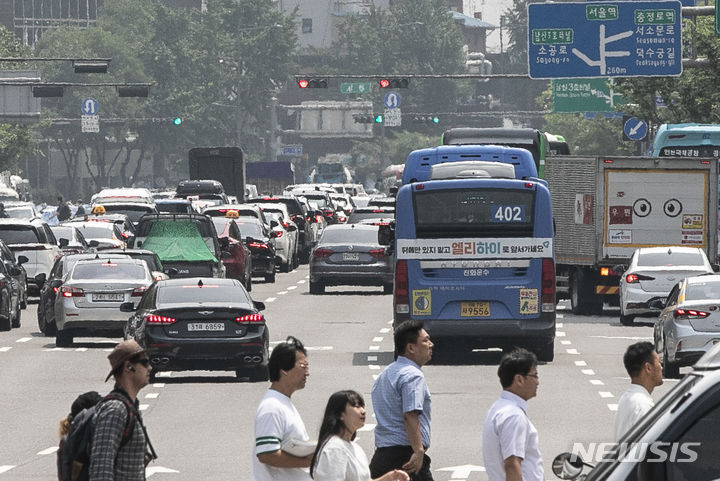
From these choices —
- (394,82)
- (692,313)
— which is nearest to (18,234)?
(692,313)

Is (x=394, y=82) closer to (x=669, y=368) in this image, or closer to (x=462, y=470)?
(x=669, y=368)

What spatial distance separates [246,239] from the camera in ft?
156

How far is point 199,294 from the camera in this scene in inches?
981

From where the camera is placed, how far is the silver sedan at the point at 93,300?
98.1 feet

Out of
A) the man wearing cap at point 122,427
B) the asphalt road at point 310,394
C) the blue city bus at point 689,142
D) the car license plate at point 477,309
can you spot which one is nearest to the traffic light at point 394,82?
the blue city bus at point 689,142

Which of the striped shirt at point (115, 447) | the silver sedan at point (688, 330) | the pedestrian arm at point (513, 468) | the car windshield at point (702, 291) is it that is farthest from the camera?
the car windshield at point (702, 291)

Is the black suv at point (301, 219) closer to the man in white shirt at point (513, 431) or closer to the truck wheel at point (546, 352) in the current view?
the truck wheel at point (546, 352)

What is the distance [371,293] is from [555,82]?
2578cm

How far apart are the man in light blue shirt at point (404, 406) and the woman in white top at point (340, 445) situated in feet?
6.24

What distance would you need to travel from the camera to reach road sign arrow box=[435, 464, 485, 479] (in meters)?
15.9

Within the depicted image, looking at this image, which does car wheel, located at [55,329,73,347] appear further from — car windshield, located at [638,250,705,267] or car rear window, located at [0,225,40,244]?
car rear window, located at [0,225,40,244]

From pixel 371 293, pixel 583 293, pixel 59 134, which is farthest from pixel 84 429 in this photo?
pixel 59 134

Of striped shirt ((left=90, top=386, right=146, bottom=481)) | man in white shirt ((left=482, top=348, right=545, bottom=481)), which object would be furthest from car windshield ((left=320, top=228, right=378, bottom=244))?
striped shirt ((left=90, top=386, right=146, bottom=481))

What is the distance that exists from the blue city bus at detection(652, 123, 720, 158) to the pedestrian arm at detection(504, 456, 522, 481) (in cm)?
3376
